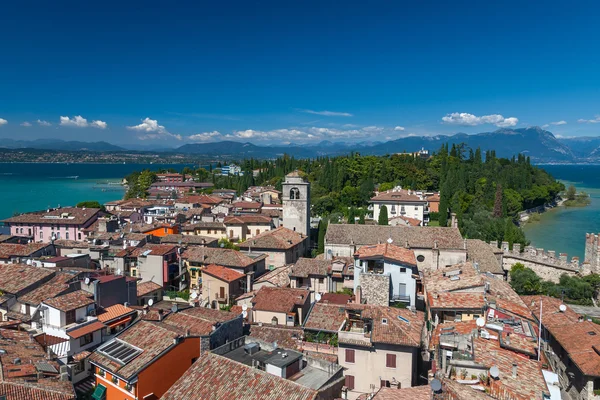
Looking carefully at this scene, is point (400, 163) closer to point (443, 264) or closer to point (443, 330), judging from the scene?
point (443, 264)

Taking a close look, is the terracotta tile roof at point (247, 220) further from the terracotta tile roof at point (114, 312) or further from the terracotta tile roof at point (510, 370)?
the terracotta tile roof at point (510, 370)

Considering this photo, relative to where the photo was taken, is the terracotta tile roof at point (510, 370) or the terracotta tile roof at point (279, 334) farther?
the terracotta tile roof at point (279, 334)

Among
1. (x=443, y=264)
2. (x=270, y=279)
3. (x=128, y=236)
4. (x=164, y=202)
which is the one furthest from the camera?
(x=164, y=202)

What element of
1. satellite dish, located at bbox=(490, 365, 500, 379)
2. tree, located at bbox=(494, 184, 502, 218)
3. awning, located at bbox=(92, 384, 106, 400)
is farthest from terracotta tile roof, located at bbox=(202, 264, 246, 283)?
tree, located at bbox=(494, 184, 502, 218)

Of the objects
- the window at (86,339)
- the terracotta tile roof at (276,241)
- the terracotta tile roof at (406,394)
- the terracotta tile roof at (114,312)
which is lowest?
the window at (86,339)

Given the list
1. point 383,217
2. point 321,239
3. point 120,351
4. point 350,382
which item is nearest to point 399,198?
point 383,217

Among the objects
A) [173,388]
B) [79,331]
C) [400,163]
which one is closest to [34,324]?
[79,331]

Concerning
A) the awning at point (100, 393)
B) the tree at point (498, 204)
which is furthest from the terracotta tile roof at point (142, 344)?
the tree at point (498, 204)

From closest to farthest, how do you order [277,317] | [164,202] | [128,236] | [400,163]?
1. [277,317]
2. [128,236]
3. [164,202]
4. [400,163]
